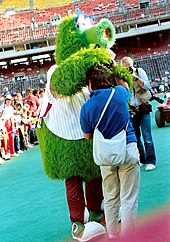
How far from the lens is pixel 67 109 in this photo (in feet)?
15.0

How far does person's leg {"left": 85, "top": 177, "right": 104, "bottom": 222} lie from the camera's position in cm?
472

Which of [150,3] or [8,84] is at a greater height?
[150,3]

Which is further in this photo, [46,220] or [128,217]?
[46,220]

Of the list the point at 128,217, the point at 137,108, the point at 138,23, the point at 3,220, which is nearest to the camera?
the point at 128,217

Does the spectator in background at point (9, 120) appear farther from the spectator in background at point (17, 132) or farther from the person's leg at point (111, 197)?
the person's leg at point (111, 197)

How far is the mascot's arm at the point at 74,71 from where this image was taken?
14.1 feet

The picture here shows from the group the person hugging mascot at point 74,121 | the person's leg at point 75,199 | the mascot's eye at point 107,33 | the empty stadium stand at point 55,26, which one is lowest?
the empty stadium stand at point 55,26

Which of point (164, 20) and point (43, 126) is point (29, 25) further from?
point (43, 126)

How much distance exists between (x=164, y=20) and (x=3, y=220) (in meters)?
41.0

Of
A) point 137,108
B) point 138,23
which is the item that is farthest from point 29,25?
point 137,108

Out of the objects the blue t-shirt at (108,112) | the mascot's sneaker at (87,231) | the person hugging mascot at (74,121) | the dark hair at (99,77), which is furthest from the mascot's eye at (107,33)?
the mascot's sneaker at (87,231)

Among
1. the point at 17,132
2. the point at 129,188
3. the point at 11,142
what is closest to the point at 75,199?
the point at 129,188

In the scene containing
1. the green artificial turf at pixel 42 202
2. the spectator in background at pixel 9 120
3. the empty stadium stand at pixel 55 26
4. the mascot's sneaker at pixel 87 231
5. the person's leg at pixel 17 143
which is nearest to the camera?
the mascot's sneaker at pixel 87 231

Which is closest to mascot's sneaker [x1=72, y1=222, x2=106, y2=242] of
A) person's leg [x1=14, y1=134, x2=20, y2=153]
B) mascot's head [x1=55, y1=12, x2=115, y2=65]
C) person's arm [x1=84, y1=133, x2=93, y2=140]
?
person's arm [x1=84, y1=133, x2=93, y2=140]
